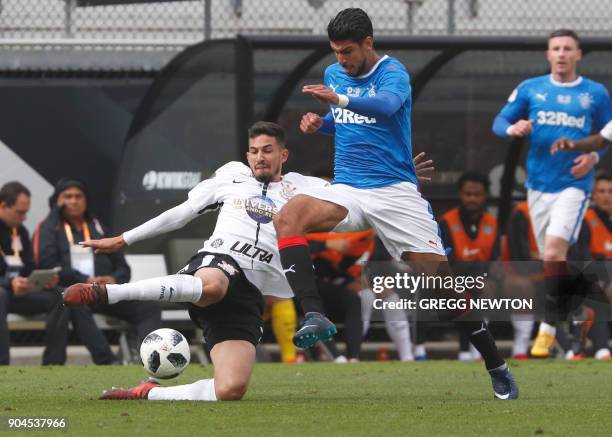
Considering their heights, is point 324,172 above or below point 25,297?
above

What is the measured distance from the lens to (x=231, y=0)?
1527 centimetres

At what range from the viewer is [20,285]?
12.3 m

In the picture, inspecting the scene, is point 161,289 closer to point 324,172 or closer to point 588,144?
point 588,144

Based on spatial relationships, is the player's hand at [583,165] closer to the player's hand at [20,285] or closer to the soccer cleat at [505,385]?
the soccer cleat at [505,385]

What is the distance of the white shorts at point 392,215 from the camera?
25.9 feet

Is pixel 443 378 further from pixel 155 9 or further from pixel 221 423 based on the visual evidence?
pixel 155 9

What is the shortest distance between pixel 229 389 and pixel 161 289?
2.36ft

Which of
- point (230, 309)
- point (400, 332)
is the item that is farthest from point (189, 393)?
point (400, 332)

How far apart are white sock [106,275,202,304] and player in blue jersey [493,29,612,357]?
4.36 m

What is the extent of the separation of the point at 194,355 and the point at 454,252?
2.92m

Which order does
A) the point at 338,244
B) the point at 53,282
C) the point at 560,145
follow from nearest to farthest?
1. the point at 560,145
2. the point at 53,282
3. the point at 338,244

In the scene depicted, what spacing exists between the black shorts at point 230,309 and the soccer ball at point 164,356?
0.18 meters

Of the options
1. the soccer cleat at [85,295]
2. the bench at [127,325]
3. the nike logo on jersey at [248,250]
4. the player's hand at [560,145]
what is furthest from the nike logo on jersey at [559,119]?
the soccer cleat at [85,295]

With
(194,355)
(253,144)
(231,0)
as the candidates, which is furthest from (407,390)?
(231,0)
